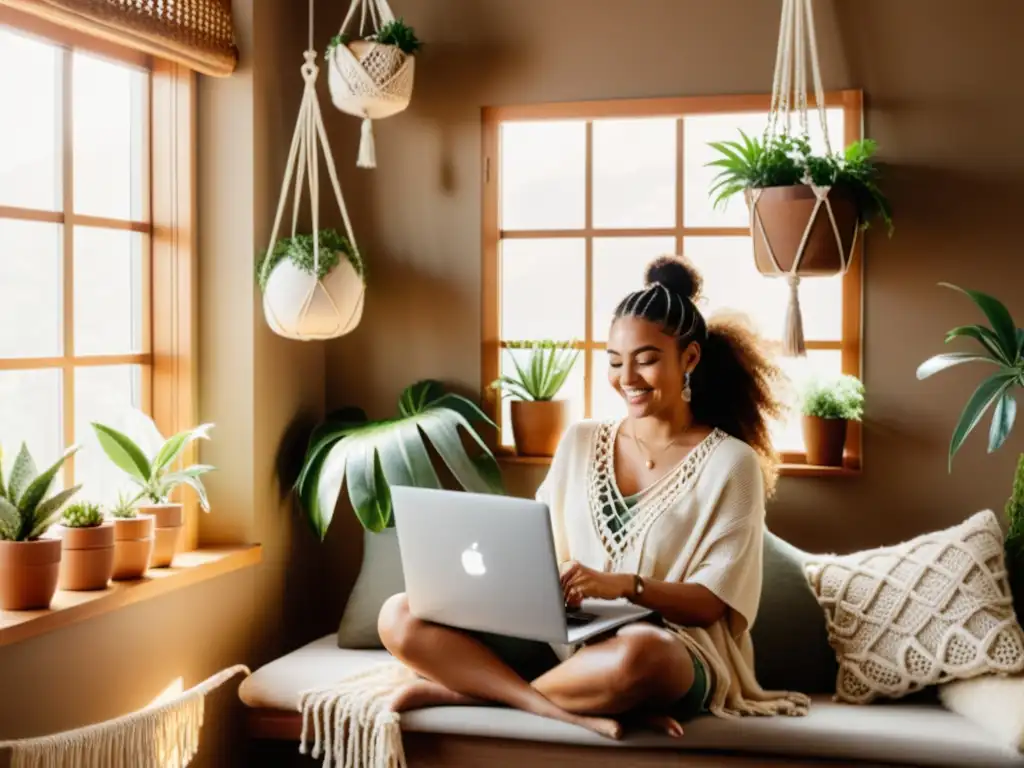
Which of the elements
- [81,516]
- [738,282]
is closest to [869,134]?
[738,282]

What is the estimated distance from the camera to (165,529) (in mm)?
3033

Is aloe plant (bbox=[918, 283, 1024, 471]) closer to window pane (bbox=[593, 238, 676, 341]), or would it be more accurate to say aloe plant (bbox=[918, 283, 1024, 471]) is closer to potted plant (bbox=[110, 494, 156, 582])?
window pane (bbox=[593, 238, 676, 341])

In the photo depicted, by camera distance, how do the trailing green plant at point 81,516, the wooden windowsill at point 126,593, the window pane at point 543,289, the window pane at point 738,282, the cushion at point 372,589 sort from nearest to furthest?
the wooden windowsill at point 126,593 < the trailing green plant at point 81,516 < the cushion at point 372,589 < the window pane at point 738,282 < the window pane at point 543,289

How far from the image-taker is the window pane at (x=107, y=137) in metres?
2.99

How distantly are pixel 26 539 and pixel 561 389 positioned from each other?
5.63 ft

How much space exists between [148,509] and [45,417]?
34 cm

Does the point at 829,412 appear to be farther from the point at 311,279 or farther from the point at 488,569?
the point at 311,279

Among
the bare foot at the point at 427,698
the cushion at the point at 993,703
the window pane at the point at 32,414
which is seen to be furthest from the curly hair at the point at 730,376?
the window pane at the point at 32,414

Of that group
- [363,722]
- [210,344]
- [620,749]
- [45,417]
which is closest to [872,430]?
[620,749]

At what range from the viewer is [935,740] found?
266 cm

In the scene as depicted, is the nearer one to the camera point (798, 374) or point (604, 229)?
point (798, 374)

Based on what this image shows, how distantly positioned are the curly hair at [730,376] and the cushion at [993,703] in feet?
2.18

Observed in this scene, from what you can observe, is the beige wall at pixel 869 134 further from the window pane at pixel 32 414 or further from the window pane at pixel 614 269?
the window pane at pixel 32 414

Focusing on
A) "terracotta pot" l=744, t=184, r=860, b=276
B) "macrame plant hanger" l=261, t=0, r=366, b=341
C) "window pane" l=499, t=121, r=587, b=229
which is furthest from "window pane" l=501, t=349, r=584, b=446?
"terracotta pot" l=744, t=184, r=860, b=276
